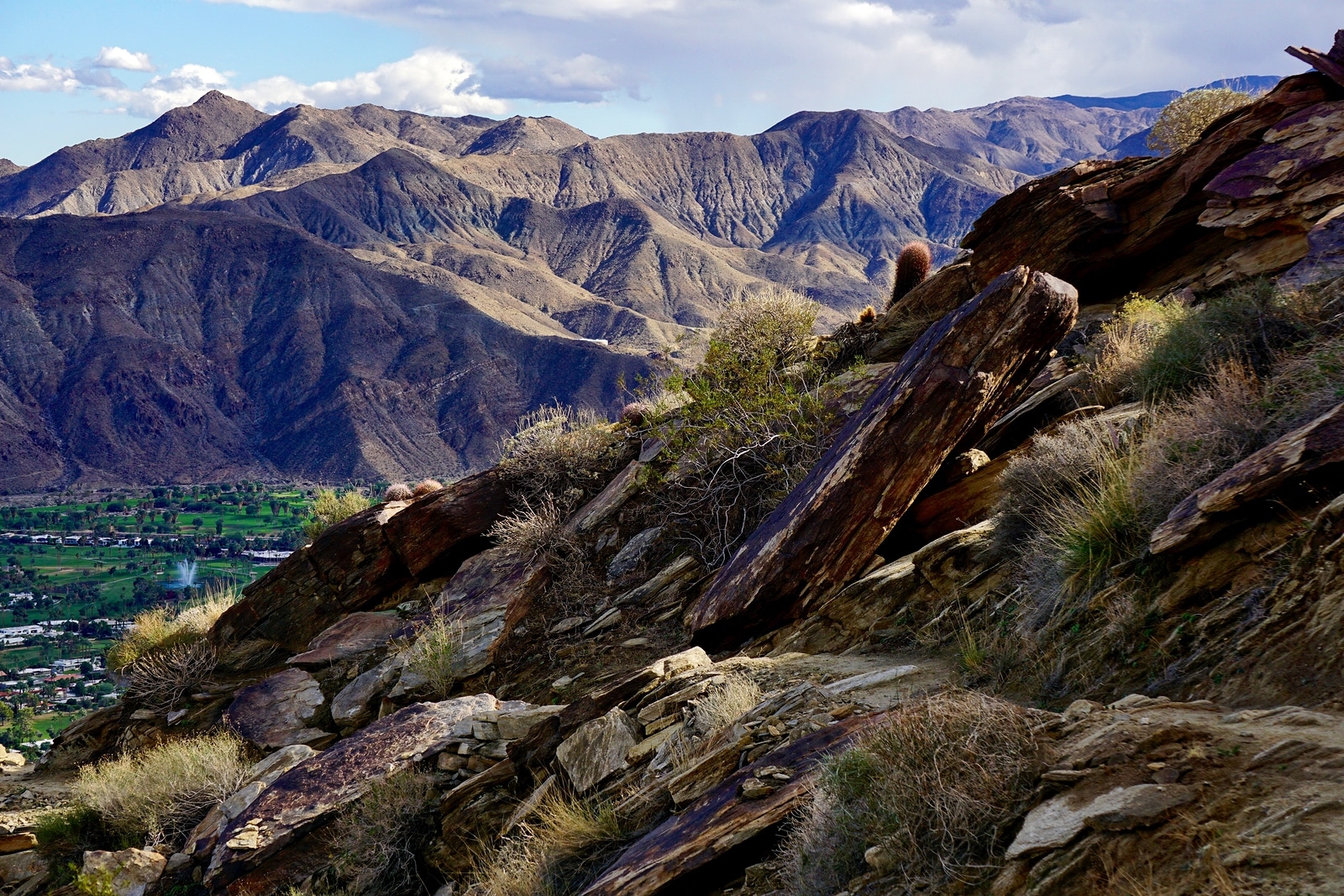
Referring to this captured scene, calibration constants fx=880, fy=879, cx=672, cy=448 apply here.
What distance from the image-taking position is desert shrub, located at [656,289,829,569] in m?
11.7

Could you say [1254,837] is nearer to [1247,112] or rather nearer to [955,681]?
[955,681]

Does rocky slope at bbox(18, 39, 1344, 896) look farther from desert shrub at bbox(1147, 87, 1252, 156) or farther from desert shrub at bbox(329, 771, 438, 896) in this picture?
desert shrub at bbox(1147, 87, 1252, 156)

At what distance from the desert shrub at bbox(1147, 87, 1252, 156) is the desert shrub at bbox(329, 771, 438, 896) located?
21.0 meters

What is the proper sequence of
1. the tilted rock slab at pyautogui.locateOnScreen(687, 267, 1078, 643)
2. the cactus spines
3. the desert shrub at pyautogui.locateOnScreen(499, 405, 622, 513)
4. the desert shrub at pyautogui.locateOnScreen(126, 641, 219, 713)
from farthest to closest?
the cactus spines < the desert shrub at pyautogui.locateOnScreen(499, 405, 622, 513) < the desert shrub at pyautogui.locateOnScreen(126, 641, 219, 713) < the tilted rock slab at pyautogui.locateOnScreen(687, 267, 1078, 643)

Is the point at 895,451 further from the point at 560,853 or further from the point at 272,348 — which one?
the point at 272,348

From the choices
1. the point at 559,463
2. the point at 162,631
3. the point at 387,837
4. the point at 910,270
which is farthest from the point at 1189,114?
the point at 162,631

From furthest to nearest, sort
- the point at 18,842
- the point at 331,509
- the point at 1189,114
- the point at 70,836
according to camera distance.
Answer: the point at 331,509 < the point at 1189,114 < the point at 18,842 < the point at 70,836

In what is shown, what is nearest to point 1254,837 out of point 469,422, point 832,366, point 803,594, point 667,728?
point 667,728

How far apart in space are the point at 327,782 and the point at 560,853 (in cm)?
410

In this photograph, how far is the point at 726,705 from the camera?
6.82m

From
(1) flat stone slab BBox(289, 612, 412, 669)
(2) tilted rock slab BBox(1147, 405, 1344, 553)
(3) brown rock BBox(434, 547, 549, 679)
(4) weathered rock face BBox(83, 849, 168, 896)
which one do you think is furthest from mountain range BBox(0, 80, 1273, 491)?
(2) tilted rock slab BBox(1147, 405, 1344, 553)

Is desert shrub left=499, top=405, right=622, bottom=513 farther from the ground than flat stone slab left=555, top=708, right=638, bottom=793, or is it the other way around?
desert shrub left=499, top=405, right=622, bottom=513

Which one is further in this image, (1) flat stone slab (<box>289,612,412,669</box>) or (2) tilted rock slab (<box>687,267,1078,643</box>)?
(1) flat stone slab (<box>289,612,412,669</box>)

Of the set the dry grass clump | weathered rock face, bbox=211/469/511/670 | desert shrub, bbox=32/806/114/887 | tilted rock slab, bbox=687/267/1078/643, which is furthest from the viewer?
weathered rock face, bbox=211/469/511/670
